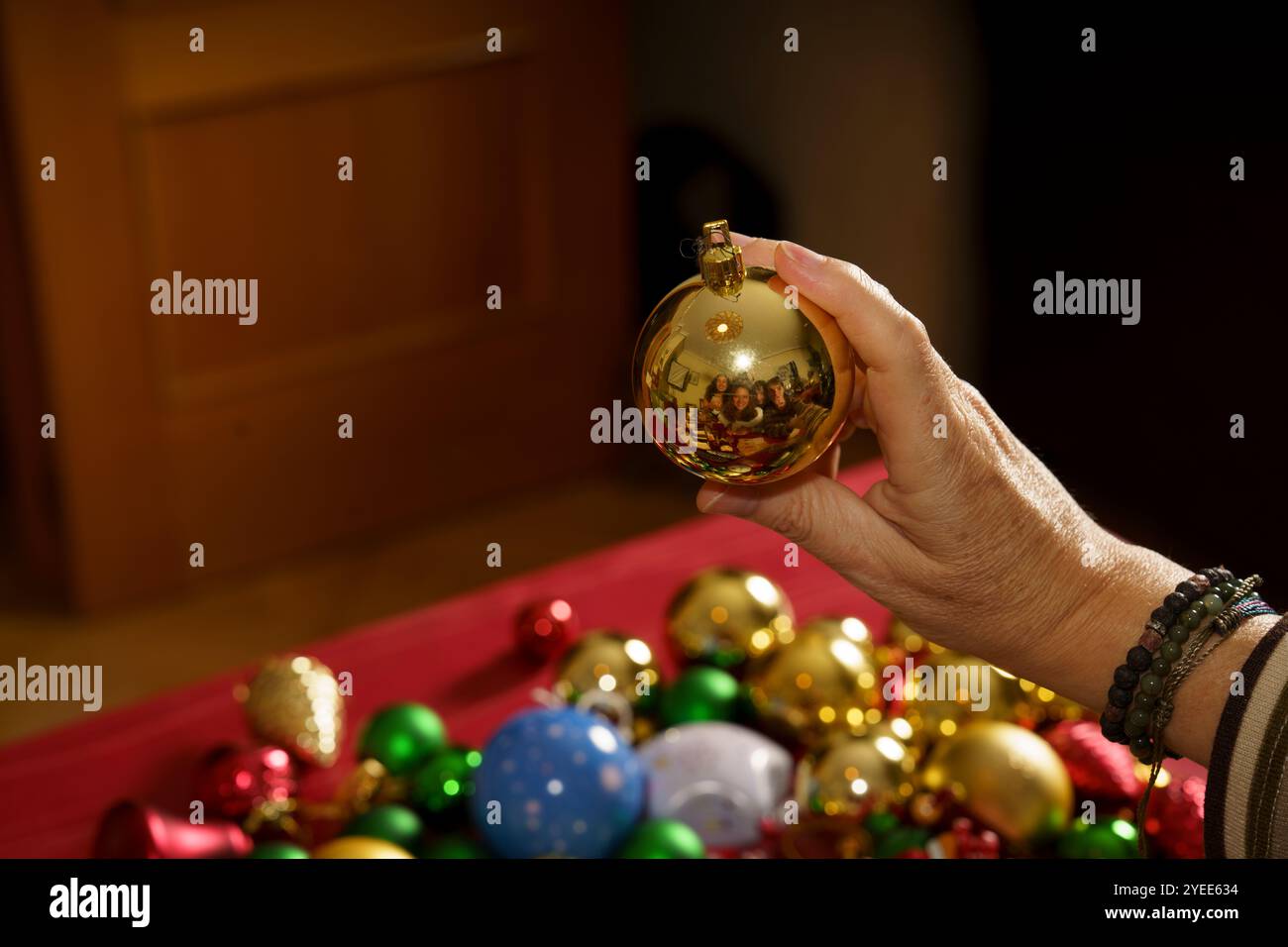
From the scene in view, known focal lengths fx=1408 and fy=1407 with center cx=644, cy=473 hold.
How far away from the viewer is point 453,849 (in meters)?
1.01

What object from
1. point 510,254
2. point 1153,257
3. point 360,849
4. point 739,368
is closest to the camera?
point 739,368

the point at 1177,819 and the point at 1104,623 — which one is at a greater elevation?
the point at 1104,623

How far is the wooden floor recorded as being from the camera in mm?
2244

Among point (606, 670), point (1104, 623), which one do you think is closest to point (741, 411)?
point (1104, 623)

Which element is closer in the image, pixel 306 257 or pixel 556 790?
pixel 556 790

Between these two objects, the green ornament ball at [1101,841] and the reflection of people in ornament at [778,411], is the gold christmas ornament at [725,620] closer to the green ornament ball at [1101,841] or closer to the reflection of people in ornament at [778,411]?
the green ornament ball at [1101,841]

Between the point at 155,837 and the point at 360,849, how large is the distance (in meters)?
0.14

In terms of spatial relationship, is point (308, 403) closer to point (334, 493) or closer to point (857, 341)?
point (334, 493)

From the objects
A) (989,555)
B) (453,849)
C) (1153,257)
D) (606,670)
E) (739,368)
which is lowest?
(453,849)

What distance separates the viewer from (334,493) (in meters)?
2.59

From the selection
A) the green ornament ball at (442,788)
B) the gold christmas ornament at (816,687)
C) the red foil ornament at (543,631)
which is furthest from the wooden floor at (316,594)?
the gold christmas ornament at (816,687)

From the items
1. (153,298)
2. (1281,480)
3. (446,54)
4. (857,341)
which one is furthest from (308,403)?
(857,341)

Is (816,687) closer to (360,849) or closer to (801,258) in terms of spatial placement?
(360,849)

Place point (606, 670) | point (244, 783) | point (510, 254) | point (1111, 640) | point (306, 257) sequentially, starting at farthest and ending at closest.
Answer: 1. point (510, 254)
2. point (306, 257)
3. point (606, 670)
4. point (244, 783)
5. point (1111, 640)
